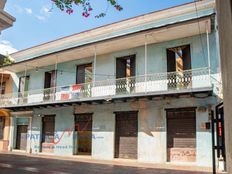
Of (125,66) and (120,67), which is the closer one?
(120,67)

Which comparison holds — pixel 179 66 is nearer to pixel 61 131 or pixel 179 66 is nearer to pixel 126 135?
pixel 126 135

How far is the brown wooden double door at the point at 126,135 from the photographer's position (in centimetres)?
1550

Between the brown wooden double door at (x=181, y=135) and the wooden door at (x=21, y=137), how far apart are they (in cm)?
1183

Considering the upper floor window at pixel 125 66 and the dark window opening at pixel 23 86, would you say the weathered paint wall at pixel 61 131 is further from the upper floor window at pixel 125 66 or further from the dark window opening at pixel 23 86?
the upper floor window at pixel 125 66

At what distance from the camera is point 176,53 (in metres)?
15.4

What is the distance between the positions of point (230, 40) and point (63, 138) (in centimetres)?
1775

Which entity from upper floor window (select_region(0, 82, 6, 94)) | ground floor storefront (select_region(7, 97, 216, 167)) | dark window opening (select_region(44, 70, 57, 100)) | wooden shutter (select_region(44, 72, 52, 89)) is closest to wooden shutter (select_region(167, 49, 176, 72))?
ground floor storefront (select_region(7, 97, 216, 167))

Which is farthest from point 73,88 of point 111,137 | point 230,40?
point 230,40

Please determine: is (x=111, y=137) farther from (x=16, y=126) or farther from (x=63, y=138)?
(x=16, y=126)

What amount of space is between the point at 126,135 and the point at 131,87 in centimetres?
271

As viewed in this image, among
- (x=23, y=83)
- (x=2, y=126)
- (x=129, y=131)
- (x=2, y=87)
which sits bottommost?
(x=129, y=131)

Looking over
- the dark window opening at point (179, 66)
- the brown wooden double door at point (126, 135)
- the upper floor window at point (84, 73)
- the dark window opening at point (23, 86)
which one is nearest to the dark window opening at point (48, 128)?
the dark window opening at point (23, 86)

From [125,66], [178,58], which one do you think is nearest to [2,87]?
[125,66]

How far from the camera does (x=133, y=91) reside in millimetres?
15773
